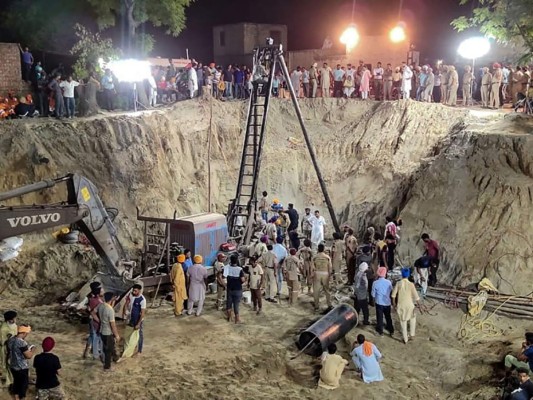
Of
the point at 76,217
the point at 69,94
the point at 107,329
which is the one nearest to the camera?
the point at 107,329

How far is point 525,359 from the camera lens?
1130 cm

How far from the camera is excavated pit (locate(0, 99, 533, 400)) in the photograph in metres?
11.9

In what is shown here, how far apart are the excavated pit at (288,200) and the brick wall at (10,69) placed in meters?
3.92

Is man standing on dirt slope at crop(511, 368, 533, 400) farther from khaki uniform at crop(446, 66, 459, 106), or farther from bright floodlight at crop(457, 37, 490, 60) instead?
bright floodlight at crop(457, 37, 490, 60)

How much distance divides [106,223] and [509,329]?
10.4m

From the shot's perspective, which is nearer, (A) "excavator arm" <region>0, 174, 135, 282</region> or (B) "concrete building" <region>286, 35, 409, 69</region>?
(A) "excavator arm" <region>0, 174, 135, 282</region>

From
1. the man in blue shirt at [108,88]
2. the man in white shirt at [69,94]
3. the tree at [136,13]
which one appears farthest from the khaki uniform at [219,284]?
the tree at [136,13]

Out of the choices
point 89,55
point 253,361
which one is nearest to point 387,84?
point 89,55

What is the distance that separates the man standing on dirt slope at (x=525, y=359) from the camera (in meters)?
11.1

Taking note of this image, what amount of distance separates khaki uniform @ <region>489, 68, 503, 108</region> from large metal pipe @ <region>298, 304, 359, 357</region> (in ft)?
45.3

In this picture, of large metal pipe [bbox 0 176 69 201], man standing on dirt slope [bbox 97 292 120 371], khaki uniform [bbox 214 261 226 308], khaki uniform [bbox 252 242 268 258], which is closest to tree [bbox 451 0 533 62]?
khaki uniform [bbox 252 242 268 258]

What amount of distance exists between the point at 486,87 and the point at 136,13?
15984 millimetres

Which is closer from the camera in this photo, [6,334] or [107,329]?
[6,334]

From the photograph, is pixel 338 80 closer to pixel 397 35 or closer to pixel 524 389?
pixel 397 35
